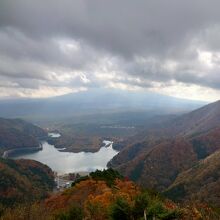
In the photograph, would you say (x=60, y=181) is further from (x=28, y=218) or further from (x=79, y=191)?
(x=28, y=218)

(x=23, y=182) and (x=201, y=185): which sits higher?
(x=201, y=185)

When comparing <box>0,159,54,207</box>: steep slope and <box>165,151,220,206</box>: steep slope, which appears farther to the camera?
<box>165,151,220,206</box>: steep slope

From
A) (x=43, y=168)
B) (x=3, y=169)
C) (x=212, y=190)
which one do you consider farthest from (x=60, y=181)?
(x=212, y=190)

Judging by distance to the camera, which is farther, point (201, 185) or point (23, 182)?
point (23, 182)

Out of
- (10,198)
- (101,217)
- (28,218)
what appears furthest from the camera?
(10,198)
